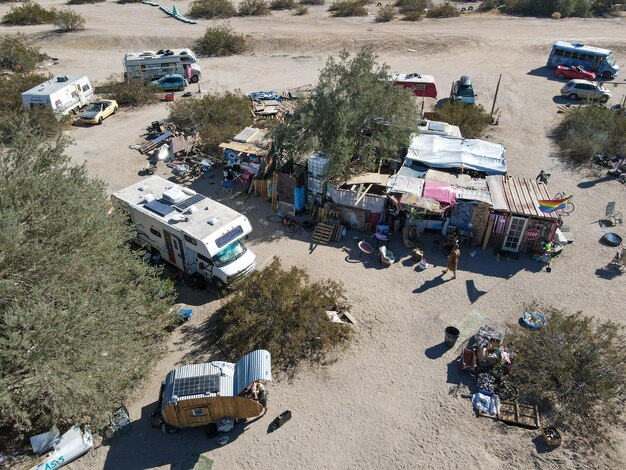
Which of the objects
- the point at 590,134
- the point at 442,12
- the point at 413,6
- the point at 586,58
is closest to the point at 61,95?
the point at 590,134

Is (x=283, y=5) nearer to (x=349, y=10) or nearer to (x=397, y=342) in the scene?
(x=349, y=10)

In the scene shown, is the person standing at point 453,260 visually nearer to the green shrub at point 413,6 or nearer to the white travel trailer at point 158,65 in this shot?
the white travel trailer at point 158,65

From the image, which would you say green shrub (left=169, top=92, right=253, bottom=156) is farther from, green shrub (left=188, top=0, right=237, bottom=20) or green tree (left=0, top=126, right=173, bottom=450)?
green shrub (left=188, top=0, right=237, bottom=20)

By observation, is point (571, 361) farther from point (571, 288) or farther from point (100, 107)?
point (100, 107)

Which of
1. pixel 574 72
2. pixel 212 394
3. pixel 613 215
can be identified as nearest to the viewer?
pixel 212 394

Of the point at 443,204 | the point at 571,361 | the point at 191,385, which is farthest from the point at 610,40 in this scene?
the point at 191,385

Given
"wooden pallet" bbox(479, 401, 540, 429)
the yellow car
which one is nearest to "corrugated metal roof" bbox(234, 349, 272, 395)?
"wooden pallet" bbox(479, 401, 540, 429)
